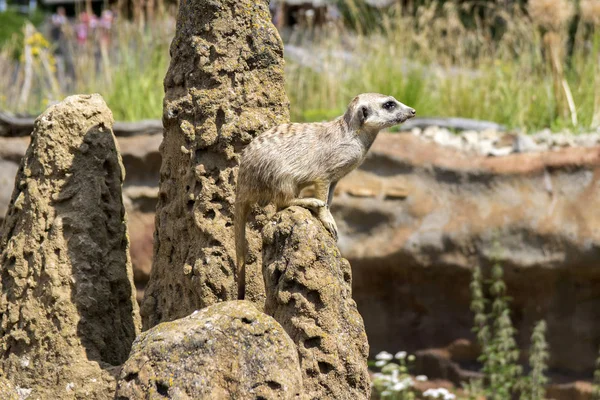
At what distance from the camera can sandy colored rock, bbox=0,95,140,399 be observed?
3.76m

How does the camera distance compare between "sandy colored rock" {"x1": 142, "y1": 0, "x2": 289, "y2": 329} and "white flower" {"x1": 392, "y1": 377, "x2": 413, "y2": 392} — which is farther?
"white flower" {"x1": 392, "y1": 377, "x2": 413, "y2": 392}

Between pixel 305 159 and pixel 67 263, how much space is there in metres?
1.09

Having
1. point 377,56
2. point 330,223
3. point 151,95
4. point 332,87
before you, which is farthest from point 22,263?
point 377,56

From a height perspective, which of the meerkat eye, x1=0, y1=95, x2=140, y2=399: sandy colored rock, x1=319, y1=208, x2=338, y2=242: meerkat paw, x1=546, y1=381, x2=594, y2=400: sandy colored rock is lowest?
x1=546, y1=381, x2=594, y2=400: sandy colored rock

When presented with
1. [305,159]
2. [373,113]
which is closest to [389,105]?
[373,113]

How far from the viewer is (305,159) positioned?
12.0 feet

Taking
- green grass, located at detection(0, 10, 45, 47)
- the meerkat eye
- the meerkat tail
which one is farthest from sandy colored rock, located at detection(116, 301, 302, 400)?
green grass, located at detection(0, 10, 45, 47)

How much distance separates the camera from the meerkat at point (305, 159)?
11.8 ft

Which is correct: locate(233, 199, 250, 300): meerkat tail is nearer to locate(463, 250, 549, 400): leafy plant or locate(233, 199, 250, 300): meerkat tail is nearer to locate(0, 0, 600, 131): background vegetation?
locate(463, 250, 549, 400): leafy plant

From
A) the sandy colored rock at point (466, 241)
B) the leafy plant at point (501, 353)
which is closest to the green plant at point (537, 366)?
the leafy plant at point (501, 353)

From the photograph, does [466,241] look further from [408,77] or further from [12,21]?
[12,21]

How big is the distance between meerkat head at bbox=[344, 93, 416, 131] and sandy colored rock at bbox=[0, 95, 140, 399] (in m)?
1.08

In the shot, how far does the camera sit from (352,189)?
748 cm

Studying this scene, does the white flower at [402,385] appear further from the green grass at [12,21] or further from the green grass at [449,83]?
the green grass at [12,21]
